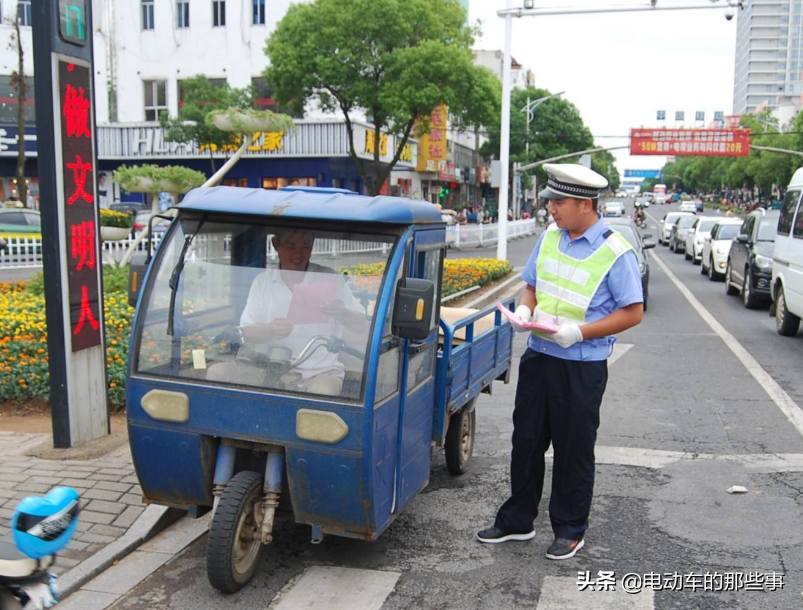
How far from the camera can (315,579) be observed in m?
4.34

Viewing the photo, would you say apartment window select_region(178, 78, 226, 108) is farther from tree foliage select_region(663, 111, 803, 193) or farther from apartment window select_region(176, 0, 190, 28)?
tree foliage select_region(663, 111, 803, 193)

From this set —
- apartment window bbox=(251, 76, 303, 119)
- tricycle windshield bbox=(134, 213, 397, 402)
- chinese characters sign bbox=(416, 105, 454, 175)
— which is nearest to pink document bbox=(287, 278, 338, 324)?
tricycle windshield bbox=(134, 213, 397, 402)

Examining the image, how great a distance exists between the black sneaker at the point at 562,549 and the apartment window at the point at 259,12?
116 ft

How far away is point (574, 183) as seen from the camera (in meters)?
4.44

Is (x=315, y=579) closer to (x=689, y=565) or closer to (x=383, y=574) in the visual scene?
(x=383, y=574)

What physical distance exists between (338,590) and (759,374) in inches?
280

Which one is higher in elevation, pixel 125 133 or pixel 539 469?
pixel 125 133

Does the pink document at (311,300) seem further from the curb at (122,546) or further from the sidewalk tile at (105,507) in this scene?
the sidewalk tile at (105,507)

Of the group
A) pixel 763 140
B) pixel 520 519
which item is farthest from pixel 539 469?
pixel 763 140

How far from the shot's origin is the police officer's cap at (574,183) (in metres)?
4.42

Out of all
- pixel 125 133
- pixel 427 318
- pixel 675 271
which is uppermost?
pixel 125 133

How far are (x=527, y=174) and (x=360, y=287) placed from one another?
7474 cm

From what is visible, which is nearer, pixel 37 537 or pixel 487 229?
pixel 37 537

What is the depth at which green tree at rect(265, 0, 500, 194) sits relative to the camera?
28.0m
